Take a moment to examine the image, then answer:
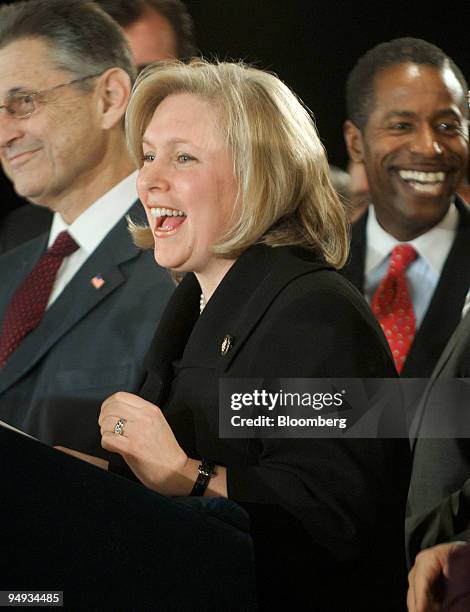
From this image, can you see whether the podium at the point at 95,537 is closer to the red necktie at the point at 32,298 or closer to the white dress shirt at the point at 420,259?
the white dress shirt at the point at 420,259

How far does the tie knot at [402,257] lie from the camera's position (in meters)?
2.38

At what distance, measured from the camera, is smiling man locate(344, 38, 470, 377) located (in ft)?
7.60

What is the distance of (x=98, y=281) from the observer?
248 centimetres

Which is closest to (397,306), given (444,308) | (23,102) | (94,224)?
(444,308)

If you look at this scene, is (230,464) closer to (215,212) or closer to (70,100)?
(215,212)

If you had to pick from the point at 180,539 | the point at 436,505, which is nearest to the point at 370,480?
the point at 436,505

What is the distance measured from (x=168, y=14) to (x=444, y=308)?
97 cm

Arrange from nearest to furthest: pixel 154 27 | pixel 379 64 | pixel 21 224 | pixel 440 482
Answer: pixel 440 482
pixel 379 64
pixel 154 27
pixel 21 224

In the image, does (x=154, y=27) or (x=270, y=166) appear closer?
(x=270, y=166)

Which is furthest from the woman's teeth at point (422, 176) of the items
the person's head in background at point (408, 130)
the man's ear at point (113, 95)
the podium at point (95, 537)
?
the podium at point (95, 537)

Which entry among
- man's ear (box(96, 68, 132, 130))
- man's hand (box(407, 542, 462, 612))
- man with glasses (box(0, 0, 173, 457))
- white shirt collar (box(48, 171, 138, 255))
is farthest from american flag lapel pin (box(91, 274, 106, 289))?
man's hand (box(407, 542, 462, 612))

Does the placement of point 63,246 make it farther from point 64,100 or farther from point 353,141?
point 353,141

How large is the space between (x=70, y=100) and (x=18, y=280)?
443mm

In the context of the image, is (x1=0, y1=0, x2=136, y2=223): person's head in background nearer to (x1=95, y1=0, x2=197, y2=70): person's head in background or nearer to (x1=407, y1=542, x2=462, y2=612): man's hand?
(x1=95, y1=0, x2=197, y2=70): person's head in background
